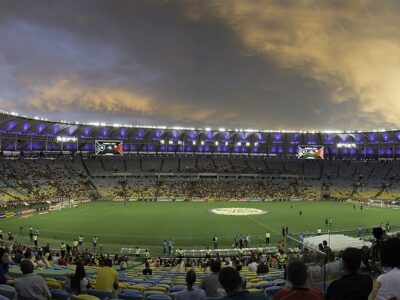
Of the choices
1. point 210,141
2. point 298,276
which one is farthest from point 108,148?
point 298,276

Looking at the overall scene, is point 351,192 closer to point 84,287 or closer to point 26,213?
point 26,213

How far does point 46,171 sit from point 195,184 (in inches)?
1527

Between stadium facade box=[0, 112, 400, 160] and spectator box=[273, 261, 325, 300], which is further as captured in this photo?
stadium facade box=[0, 112, 400, 160]

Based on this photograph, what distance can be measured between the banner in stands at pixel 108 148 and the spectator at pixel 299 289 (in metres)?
78.6

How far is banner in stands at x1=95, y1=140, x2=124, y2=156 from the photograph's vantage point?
265 ft

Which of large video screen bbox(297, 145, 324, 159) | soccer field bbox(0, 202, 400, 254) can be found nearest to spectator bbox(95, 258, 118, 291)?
soccer field bbox(0, 202, 400, 254)

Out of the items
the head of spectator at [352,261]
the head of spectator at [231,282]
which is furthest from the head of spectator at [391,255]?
the head of spectator at [231,282]

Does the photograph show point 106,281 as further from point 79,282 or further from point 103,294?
point 79,282

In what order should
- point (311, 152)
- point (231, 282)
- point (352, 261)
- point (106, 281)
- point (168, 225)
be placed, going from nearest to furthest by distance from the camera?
1. point (352, 261)
2. point (231, 282)
3. point (106, 281)
4. point (168, 225)
5. point (311, 152)

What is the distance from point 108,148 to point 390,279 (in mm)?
79933

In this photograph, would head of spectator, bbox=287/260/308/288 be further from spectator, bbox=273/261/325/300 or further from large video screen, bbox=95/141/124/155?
large video screen, bbox=95/141/124/155

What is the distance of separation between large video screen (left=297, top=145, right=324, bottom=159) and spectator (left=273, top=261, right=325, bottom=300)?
8481cm

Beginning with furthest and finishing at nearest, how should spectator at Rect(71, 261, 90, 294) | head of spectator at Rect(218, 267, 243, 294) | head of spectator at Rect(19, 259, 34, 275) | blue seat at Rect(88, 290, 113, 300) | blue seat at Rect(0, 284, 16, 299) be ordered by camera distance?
spectator at Rect(71, 261, 90, 294) < blue seat at Rect(88, 290, 113, 300) < blue seat at Rect(0, 284, 16, 299) < head of spectator at Rect(19, 259, 34, 275) < head of spectator at Rect(218, 267, 243, 294)

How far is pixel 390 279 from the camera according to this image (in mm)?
4242
